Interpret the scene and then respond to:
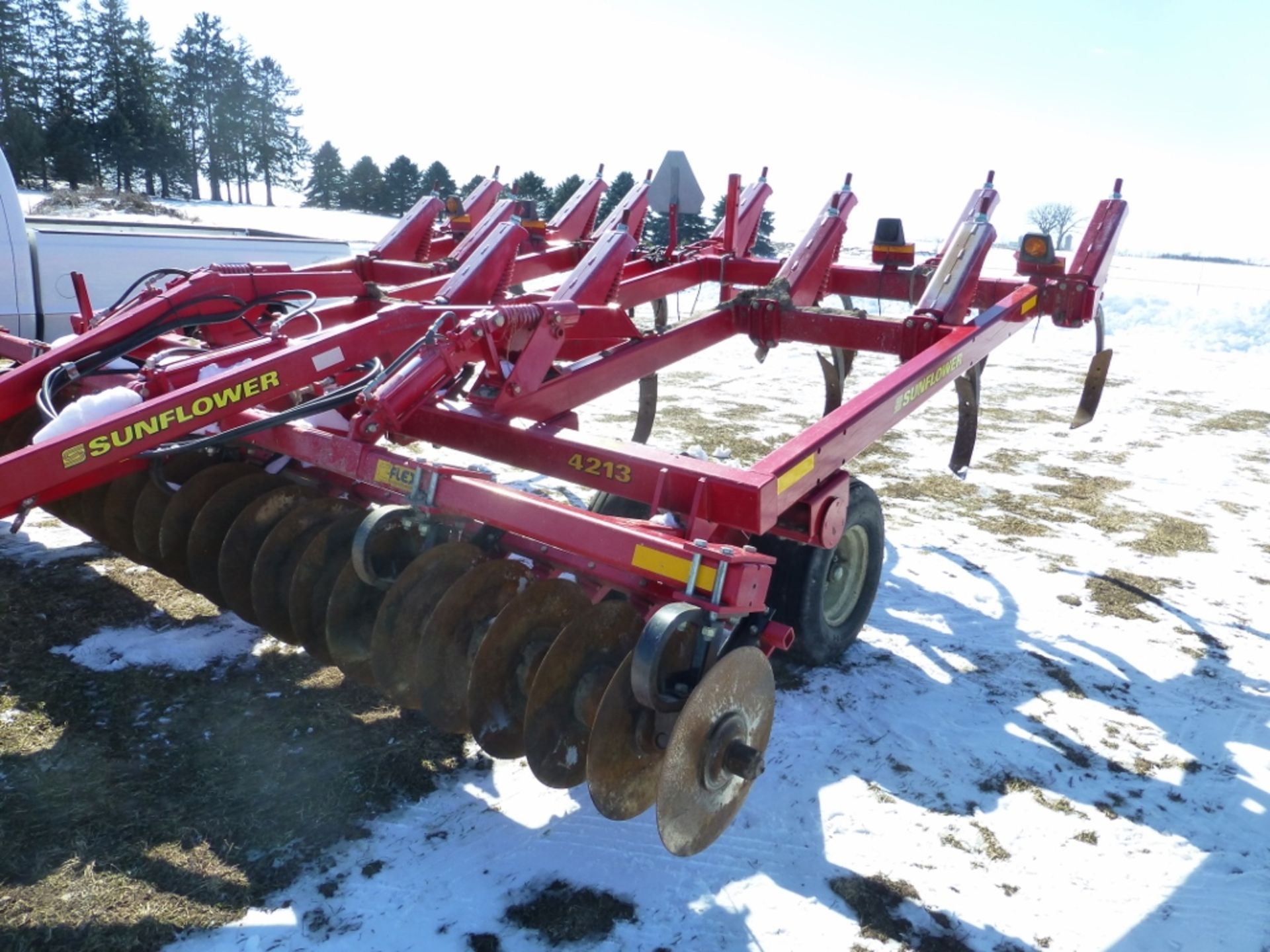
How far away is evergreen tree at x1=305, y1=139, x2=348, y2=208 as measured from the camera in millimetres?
41031

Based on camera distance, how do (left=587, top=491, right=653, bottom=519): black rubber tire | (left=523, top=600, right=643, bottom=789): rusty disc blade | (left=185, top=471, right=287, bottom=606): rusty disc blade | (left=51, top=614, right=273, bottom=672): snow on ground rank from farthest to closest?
(left=587, top=491, right=653, bottom=519): black rubber tire → (left=51, top=614, right=273, bottom=672): snow on ground → (left=185, top=471, right=287, bottom=606): rusty disc blade → (left=523, top=600, right=643, bottom=789): rusty disc blade

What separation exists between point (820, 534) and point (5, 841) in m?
2.57

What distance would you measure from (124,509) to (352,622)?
4.75 ft

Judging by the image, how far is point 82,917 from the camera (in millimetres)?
2320

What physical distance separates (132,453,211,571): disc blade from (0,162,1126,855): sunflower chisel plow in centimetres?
1

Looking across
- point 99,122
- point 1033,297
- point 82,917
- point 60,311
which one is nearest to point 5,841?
→ point 82,917

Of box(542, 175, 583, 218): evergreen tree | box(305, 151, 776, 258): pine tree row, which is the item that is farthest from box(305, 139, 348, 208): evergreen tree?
box(542, 175, 583, 218): evergreen tree

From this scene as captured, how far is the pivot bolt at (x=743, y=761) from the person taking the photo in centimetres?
230

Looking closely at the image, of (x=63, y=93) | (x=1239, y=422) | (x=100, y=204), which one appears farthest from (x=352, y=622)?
(x=63, y=93)

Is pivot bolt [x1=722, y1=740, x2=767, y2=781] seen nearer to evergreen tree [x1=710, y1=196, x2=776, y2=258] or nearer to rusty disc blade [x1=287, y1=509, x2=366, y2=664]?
rusty disc blade [x1=287, y1=509, x2=366, y2=664]

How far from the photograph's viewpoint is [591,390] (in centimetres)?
382

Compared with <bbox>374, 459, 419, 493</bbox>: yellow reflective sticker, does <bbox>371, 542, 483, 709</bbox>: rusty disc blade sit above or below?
below

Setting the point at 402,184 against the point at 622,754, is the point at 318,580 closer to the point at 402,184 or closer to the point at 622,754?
the point at 622,754

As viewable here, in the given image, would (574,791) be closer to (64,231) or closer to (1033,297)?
(1033,297)
